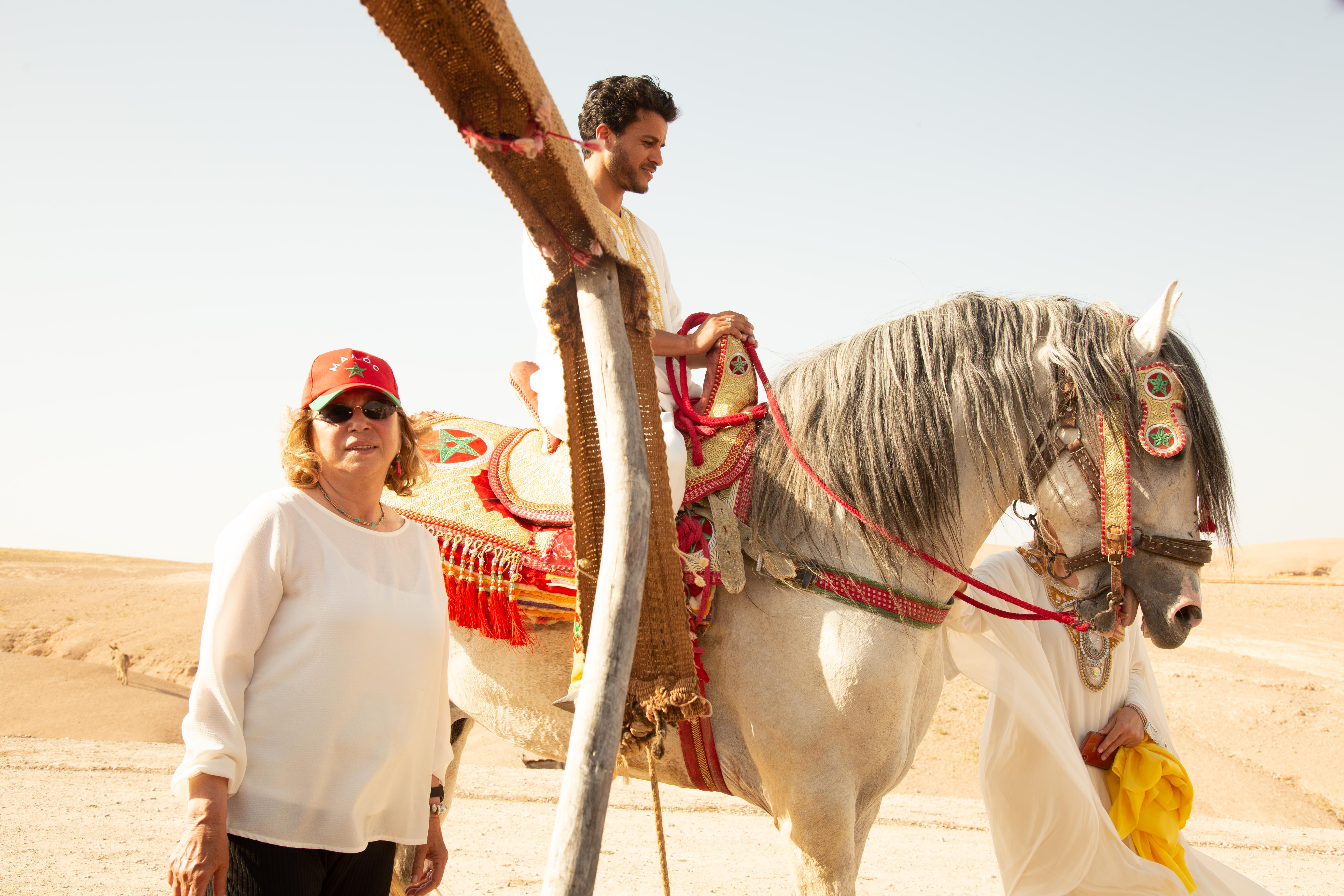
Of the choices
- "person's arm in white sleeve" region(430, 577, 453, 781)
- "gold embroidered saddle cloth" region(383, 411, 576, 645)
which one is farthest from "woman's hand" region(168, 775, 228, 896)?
"gold embroidered saddle cloth" region(383, 411, 576, 645)

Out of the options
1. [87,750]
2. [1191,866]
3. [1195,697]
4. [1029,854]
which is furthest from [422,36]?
[1195,697]

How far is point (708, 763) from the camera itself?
266 cm

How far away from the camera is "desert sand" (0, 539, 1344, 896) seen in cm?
538

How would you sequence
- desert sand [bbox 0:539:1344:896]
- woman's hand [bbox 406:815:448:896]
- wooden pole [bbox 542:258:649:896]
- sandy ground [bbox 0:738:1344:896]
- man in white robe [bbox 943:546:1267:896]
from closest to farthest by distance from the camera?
wooden pole [bbox 542:258:649:896] < woman's hand [bbox 406:815:448:896] < man in white robe [bbox 943:546:1267:896] < sandy ground [bbox 0:738:1344:896] < desert sand [bbox 0:539:1344:896]

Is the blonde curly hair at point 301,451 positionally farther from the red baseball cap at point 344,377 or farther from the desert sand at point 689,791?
the desert sand at point 689,791

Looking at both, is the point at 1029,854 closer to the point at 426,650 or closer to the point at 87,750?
the point at 426,650

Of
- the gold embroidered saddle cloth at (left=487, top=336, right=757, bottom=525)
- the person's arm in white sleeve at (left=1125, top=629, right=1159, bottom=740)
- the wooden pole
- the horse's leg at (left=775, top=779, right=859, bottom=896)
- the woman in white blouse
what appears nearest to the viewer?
the wooden pole

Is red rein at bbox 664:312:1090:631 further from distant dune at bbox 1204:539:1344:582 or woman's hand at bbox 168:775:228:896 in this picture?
distant dune at bbox 1204:539:1344:582

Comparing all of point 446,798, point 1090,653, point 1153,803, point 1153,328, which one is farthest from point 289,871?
point 1153,803

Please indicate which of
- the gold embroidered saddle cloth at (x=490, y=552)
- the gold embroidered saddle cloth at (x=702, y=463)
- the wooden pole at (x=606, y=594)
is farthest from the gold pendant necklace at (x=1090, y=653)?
the wooden pole at (x=606, y=594)

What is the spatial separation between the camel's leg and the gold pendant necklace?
95.7 inches

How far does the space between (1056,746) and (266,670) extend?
279 centimetres

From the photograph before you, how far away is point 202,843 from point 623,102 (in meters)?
2.27

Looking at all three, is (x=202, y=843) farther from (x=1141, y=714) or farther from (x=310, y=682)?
(x=1141, y=714)
